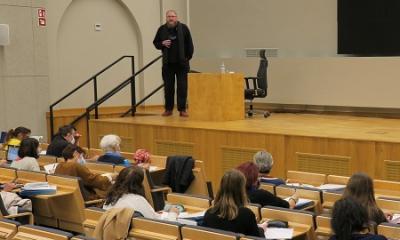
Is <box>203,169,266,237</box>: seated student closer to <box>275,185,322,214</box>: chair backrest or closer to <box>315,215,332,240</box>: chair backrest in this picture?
<box>315,215,332,240</box>: chair backrest

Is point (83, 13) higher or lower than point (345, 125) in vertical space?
higher

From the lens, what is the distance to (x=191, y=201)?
17.4 feet

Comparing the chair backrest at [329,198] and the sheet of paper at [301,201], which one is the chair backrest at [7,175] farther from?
the chair backrest at [329,198]

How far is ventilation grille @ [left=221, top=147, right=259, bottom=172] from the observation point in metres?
8.89

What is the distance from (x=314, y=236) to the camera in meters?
4.43

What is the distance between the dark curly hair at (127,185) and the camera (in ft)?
16.2

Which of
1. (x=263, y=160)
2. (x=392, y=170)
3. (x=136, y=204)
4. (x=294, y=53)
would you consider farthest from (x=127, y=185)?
Answer: (x=294, y=53)

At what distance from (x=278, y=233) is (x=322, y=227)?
1.03 feet

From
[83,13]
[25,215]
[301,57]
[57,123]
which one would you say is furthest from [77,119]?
[25,215]

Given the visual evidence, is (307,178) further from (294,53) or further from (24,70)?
(24,70)

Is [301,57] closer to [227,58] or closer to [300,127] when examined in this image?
[227,58]

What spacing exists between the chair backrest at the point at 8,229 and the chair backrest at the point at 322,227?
206 centimetres

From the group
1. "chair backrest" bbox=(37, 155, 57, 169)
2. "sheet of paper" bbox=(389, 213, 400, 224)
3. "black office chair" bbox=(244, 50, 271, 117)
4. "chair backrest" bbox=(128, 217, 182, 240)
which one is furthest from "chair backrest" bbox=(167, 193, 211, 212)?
"black office chair" bbox=(244, 50, 271, 117)

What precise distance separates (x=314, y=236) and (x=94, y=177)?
2.69 m
